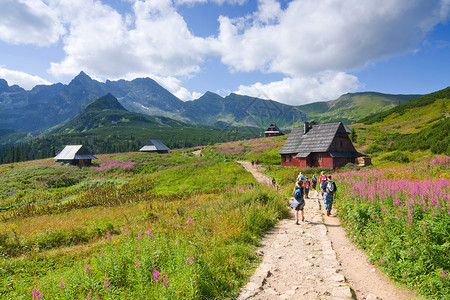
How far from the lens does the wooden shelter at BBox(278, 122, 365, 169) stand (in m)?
38.6

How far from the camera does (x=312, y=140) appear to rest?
41.9 meters

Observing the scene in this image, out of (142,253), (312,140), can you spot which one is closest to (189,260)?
(142,253)

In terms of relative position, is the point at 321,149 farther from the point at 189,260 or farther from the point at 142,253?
the point at 189,260

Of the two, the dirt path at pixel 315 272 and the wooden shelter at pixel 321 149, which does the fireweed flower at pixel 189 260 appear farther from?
the wooden shelter at pixel 321 149

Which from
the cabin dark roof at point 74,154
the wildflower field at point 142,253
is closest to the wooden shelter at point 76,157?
the cabin dark roof at point 74,154

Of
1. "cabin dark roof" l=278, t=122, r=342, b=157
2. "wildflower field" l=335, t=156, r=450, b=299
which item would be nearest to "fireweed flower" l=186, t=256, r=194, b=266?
"wildflower field" l=335, t=156, r=450, b=299

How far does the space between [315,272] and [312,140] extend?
38.1 metres

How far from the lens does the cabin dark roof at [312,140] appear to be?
130 feet

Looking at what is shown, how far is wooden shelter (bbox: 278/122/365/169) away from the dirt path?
3108 cm

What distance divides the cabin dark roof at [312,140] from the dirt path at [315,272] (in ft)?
105

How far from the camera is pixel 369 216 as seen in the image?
849 cm

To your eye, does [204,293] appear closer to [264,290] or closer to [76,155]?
[264,290]

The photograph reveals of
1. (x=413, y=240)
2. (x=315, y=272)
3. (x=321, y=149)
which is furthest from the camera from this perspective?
(x=321, y=149)

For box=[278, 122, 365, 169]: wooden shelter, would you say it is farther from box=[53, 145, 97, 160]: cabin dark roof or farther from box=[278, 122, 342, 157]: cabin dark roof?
box=[53, 145, 97, 160]: cabin dark roof
